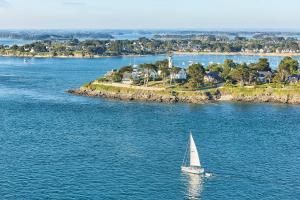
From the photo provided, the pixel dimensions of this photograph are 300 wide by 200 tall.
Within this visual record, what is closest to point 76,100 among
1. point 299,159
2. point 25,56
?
point 299,159

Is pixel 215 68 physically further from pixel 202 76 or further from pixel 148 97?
pixel 148 97

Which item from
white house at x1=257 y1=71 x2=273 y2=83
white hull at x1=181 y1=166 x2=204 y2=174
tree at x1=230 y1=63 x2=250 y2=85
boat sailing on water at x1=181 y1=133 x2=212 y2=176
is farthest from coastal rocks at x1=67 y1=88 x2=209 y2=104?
white hull at x1=181 y1=166 x2=204 y2=174

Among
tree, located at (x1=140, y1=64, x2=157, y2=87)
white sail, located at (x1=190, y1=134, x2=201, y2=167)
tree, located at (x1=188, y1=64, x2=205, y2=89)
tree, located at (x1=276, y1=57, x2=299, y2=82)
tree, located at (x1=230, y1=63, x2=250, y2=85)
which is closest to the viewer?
white sail, located at (x1=190, y1=134, x2=201, y2=167)

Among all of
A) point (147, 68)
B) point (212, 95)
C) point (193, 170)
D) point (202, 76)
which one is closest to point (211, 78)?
point (202, 76)

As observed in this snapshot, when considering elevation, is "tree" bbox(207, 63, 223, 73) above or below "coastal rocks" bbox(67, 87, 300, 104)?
above

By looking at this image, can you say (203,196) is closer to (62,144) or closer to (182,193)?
(182,193)

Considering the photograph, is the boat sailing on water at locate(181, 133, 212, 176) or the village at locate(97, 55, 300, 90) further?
the village at locate(97, 55, 300, 90)

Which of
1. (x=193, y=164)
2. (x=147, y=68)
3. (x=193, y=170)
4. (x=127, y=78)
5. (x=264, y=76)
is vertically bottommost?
(x=193, y=170)

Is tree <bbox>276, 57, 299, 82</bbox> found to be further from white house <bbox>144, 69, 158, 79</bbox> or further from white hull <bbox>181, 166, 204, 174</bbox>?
white hull <bbox>181, 166, 204, 174</bbox>
